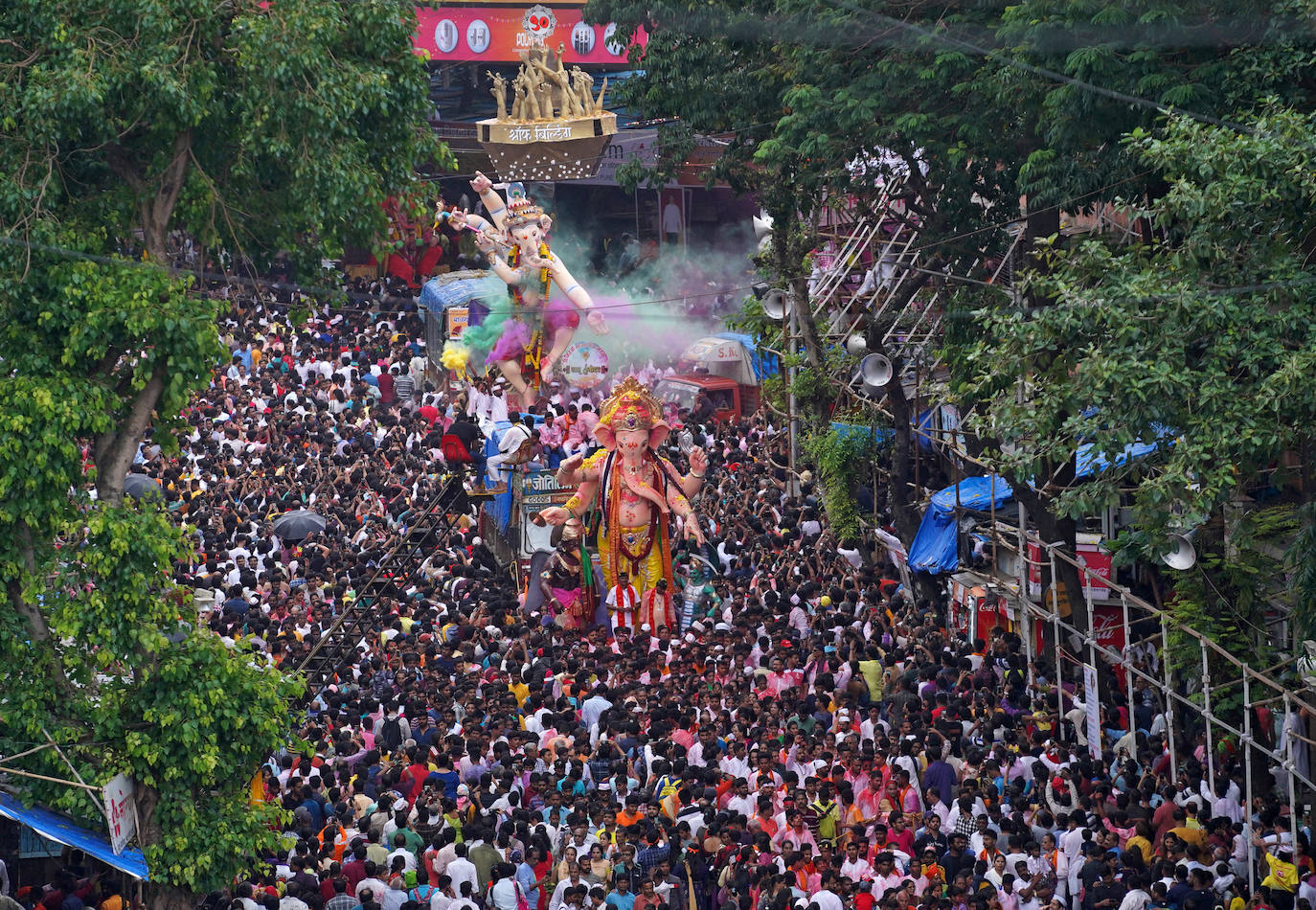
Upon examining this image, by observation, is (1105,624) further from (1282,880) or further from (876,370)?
(1282,880)

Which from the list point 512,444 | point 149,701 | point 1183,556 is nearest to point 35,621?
point 149,701

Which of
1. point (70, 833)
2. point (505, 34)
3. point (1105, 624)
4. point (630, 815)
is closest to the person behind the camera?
point (70, 833)

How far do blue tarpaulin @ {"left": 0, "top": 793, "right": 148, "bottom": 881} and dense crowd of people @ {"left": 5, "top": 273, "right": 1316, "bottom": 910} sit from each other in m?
0.71

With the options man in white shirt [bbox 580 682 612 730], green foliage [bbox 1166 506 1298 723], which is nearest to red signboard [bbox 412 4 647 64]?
man in white shirt [bbox 580 682 612 730]

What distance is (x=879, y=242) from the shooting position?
984 inches

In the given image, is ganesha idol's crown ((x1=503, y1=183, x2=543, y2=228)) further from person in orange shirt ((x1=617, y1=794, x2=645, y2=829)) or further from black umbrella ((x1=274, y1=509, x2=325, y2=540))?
person in orange shirt ((x1=617, y1=794, x2=645, y2=829))

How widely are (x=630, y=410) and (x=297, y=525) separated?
4.28m

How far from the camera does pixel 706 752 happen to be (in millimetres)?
13281

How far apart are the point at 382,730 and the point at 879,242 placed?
13.1 m

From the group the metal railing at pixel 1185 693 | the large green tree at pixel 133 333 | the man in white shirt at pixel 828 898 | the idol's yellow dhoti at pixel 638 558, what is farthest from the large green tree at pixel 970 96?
the large green tree at pixel 133 333

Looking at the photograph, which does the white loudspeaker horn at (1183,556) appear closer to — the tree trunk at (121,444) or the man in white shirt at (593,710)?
the man in white shirt at (593,710)

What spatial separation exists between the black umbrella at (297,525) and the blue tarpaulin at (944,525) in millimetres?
7053

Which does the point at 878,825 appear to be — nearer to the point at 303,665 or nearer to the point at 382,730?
the point at 382,730

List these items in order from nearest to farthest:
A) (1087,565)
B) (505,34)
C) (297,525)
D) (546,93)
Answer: (1087,565) → (297,525) → (546,93) → (505,34)
